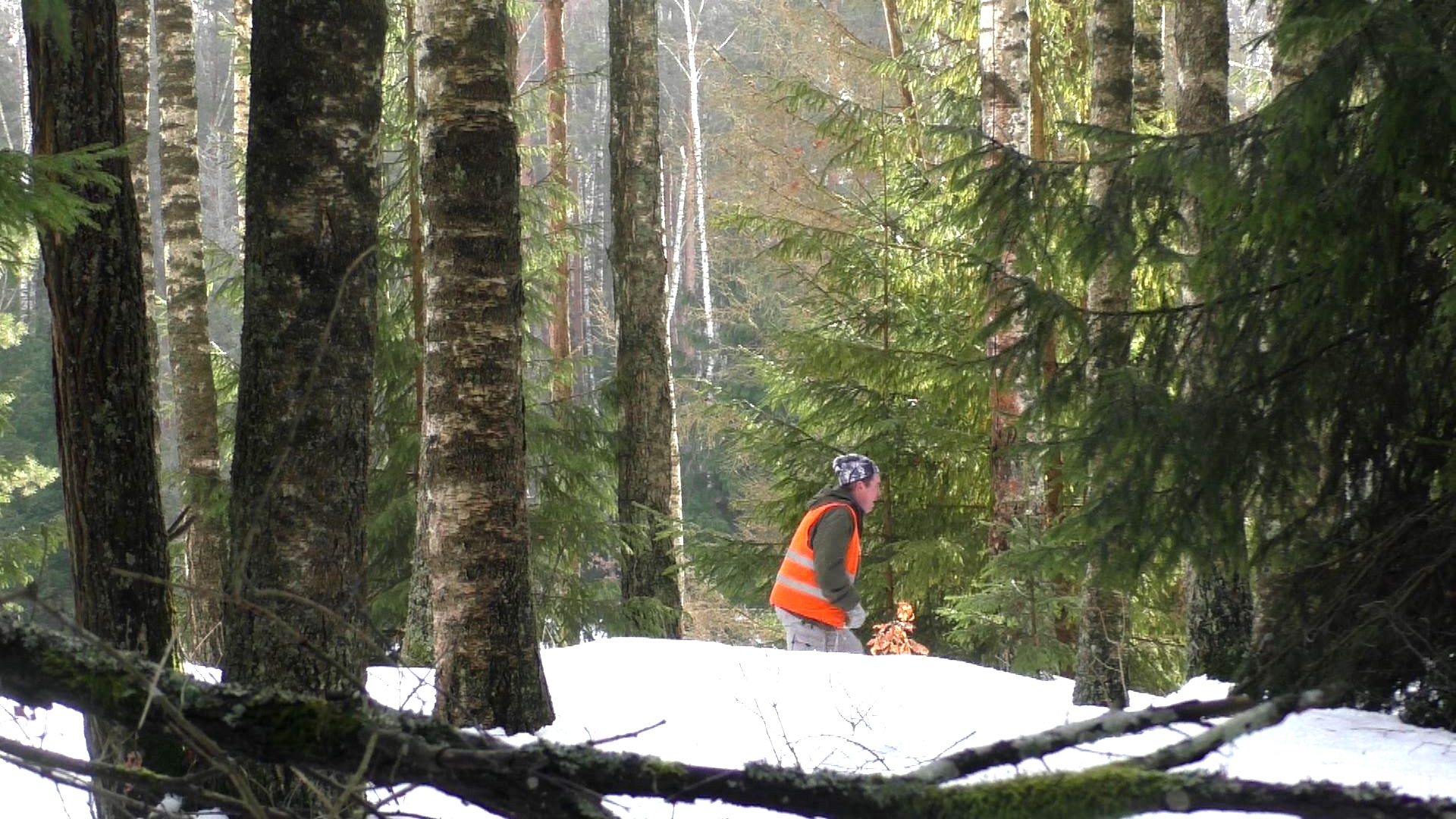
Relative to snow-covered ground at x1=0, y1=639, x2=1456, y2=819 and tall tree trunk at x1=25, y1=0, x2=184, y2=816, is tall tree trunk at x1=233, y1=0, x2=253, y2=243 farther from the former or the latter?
tall tree trunk at x1=25, y1=0, x2=184, y2=816

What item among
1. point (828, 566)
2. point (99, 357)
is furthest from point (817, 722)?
point (99, 357)

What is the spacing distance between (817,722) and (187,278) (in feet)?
24.0

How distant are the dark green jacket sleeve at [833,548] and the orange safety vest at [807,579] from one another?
0.04 meters

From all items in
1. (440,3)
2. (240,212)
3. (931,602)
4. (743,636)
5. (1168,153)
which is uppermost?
(240,212)

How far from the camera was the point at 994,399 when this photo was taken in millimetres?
10586

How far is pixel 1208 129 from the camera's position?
20.1 ft

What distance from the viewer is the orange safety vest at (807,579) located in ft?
24.1

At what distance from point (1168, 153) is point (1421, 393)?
1.40 meters

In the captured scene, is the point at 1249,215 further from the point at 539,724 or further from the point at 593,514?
the point at 593,514

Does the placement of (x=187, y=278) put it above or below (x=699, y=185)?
below

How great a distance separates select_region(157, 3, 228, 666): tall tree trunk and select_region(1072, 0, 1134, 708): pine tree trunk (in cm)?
703

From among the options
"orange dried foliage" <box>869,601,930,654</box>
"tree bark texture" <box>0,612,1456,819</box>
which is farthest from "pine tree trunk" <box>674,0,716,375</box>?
"tree bark texture" <box>0,612,1456,819</box>

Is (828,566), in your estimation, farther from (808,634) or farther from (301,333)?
(301,333)

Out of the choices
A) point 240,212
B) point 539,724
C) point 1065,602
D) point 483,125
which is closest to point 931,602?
point 1065,602
